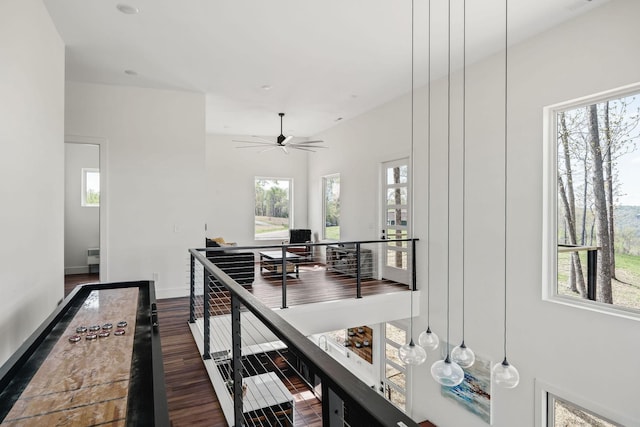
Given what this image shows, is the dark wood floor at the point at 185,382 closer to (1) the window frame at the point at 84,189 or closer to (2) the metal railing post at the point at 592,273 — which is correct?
(2) the metal railing post at the point at 592,273

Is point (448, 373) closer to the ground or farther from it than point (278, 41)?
closer to the ground

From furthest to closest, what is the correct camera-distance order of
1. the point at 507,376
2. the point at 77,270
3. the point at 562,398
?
1. the point at 77,270
2. the point at 562,398
3. the point at 507,376

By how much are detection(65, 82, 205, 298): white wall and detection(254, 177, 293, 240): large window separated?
11.5 ft

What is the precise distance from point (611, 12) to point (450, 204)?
2516 millimetres

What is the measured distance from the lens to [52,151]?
11.0 feet

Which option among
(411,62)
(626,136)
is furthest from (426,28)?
(626,136)

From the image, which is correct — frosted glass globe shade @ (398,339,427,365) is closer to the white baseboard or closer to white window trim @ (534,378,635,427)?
white window trim @ (534,378,635,427)

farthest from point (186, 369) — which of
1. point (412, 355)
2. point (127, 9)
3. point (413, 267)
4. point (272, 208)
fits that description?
point (272, 208)

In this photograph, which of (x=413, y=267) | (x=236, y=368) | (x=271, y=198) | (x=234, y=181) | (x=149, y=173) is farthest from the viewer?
(x=271, y=198)

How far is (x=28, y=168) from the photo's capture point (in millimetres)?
2732

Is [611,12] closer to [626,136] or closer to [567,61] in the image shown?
[567,61]

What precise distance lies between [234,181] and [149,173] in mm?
3519

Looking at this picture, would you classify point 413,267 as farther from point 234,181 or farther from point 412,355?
point 234,181

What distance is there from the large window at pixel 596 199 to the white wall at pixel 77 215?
24.8ft
